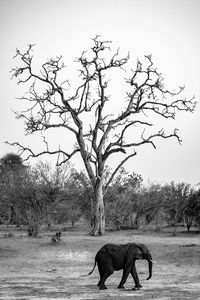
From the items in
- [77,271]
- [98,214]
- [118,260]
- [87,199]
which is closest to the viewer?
[118,260]

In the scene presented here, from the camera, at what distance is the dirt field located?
11469 millimetres

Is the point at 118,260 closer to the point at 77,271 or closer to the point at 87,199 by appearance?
the point at 77,271

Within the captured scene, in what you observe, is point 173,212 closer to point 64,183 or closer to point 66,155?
point 64,183

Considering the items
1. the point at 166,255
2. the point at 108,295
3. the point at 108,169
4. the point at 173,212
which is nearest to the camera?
the point at 108,295

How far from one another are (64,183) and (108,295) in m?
26.7

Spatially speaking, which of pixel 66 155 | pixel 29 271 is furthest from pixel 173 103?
pixel 29 271

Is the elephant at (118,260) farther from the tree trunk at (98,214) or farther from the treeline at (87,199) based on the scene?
the treeline at (87,199)

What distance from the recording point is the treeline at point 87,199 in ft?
109

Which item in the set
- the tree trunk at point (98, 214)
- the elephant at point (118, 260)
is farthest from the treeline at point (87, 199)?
the elephant at point (118, 260)

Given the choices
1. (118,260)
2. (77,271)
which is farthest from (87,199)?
(118,260)

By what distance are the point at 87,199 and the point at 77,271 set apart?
79.3 feet

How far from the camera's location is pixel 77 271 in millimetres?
16609

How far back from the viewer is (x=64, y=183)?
37812 millimetres

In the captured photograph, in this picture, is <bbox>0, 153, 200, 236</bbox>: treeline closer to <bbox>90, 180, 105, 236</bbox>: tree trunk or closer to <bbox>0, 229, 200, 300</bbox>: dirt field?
<bbox>90, 180, 105, 236</bbox>: tree trunk
